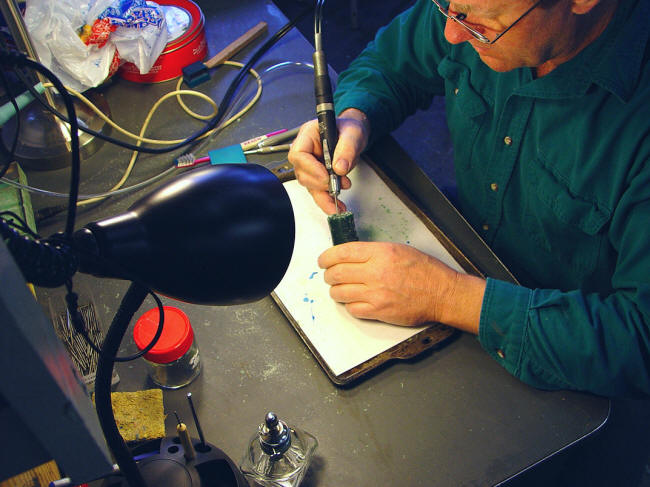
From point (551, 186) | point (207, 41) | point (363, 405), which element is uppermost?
point (207, 41)

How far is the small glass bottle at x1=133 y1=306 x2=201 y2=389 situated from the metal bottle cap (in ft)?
0.53

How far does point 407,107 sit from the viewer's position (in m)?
1.18

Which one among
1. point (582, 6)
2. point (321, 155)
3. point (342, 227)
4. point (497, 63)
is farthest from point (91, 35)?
point (582, 6)

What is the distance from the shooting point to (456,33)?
85 centimetres

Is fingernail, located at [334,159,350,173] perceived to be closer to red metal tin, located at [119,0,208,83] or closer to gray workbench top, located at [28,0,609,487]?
gray workbench top, located at [28,0,609,487]

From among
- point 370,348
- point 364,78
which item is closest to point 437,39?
point 364,78

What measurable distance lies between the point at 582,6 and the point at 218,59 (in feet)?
2.50

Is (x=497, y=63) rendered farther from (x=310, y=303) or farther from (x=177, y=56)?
(x=177, y=56)

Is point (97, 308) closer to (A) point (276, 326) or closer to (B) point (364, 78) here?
(A) point (276, 326)

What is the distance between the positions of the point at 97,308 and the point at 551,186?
0.74 meters

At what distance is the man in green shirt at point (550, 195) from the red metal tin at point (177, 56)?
0.38 m

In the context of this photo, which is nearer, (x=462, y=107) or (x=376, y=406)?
(x=376, y=406)

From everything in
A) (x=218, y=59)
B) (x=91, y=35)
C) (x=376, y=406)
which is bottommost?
(x=376, y=406)

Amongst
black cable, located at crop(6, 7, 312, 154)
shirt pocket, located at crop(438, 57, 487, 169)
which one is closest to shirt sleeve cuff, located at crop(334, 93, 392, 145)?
shirt pocket, located at crop(438, 57, 487, 169)
